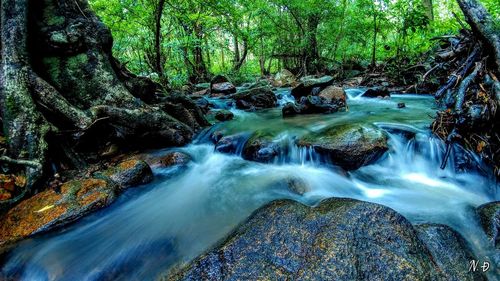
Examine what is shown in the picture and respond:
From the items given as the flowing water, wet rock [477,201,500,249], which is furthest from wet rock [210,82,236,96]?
wet rock [477,201,500,249]

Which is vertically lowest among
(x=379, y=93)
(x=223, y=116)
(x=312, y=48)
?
(x=223, y=116)

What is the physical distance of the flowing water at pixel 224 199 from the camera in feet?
9.12

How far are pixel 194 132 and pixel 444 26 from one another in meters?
8.95

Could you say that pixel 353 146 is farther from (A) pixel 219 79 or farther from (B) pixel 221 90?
(A) pixel 219 79

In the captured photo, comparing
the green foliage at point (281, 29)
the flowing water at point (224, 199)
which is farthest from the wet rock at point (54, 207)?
the green foliage at point (281, 29)

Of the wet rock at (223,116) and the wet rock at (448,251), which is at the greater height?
the wet rock at (223,116)

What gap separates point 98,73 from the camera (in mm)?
5109

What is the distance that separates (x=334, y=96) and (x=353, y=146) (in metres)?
4.69

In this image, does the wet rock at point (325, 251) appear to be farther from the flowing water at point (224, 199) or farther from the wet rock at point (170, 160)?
the wet rock at point (170, 160)

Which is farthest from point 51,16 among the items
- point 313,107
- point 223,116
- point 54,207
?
point 313,107

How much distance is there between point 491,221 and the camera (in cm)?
268

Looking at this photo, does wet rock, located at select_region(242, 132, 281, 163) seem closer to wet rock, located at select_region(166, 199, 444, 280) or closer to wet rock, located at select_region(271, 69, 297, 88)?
wet rock, located at select_region(166, 199, 444, 280)

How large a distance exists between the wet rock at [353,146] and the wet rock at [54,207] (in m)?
3.38

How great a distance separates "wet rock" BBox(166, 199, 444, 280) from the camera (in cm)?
197
